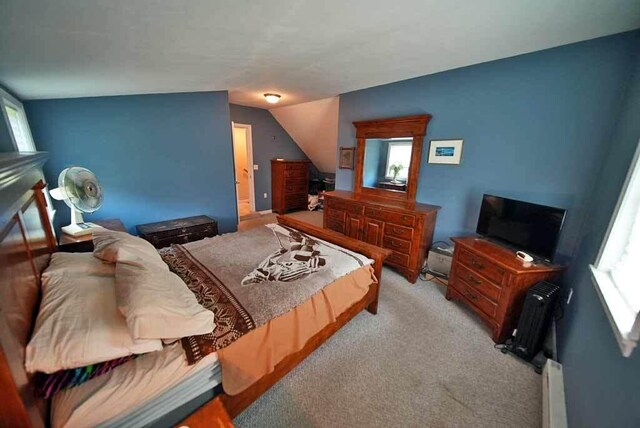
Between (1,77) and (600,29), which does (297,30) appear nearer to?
(1,77)

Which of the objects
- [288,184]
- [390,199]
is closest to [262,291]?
[390,199]

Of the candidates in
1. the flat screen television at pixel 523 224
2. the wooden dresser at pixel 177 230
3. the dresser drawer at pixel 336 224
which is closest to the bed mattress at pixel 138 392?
the wooden dresser at pixel 177 230

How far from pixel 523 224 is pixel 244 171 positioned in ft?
18.2

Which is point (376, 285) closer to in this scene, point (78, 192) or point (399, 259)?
point (399, 259)

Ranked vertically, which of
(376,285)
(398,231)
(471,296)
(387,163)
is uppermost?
(387,163)

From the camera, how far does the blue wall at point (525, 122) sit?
182 cm

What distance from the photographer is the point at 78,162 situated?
255 centimetres

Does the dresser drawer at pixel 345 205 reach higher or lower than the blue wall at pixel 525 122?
lower

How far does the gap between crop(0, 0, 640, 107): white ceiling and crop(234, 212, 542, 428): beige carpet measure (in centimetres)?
222

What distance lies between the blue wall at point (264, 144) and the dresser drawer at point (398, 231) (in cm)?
353

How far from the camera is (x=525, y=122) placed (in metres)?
2.18

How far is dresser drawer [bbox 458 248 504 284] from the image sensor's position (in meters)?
1.88

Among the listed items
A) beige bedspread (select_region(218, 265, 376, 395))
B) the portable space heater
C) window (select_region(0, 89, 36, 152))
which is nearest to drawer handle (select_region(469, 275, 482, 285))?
the portable space heater

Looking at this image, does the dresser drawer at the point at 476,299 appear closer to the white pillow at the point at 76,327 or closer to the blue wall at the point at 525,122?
the blue wall at the point at 525,122
